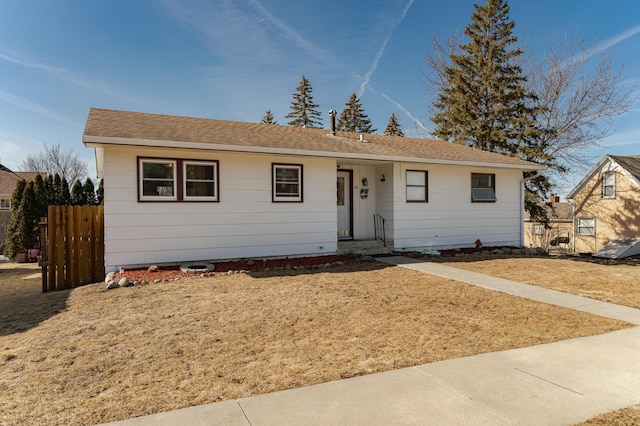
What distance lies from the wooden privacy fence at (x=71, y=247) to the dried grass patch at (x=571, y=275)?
914cm

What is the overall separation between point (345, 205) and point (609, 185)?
2009 cm

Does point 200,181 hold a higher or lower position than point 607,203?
higher

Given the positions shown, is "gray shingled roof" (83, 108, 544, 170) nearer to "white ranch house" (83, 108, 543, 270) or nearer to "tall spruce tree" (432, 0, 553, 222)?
"white ranch house" (83, 108, 543, 270)

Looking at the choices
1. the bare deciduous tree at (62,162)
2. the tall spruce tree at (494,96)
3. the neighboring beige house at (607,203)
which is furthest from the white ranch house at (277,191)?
the bare deciduous tree at (62,162)

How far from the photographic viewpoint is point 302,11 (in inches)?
564

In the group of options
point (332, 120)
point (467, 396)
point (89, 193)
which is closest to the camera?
point (467, 396)

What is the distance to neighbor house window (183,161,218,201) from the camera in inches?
364

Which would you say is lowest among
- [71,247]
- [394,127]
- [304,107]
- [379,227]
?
[71,247]

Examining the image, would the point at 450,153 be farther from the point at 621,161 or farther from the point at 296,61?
the point at 621,161

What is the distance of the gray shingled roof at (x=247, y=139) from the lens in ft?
27.6

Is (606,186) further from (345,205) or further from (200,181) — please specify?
(200,181)

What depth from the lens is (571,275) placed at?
879 cm

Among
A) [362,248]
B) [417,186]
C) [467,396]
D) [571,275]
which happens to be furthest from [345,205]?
[467,396]

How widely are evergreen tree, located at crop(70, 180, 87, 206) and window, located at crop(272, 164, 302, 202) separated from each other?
14054 millimetres
